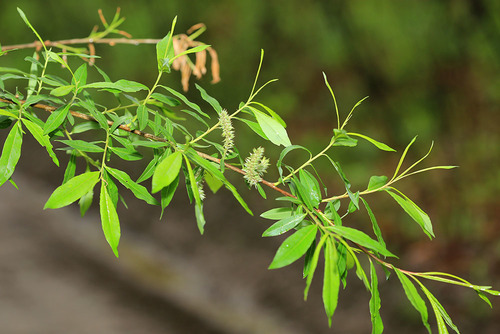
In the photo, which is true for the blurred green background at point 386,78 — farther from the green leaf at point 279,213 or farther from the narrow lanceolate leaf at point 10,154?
the narrow lanceolate leaf at point 10,154

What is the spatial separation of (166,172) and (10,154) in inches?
5.1

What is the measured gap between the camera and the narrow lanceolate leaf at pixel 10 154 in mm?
357

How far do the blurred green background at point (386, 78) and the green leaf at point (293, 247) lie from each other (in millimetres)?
1449

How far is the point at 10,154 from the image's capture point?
36 cm

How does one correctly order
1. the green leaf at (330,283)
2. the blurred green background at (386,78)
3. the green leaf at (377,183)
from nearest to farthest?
1. the green leaf at (330,283)
2. the green leaf at (377,183)
3. the blurred green background at (386,78)

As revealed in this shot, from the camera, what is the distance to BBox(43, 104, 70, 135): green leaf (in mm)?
366

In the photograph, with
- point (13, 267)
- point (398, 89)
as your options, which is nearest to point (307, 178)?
point (13, 267)

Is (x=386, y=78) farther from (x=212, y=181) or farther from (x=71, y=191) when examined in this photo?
(x=71, y=191)

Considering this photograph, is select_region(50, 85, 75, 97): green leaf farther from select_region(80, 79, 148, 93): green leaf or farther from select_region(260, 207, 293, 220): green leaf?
select_region(260, 207, 293, 220): green leaf

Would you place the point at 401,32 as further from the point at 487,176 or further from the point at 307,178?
the point at 307,178

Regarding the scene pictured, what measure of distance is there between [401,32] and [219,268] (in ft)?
5.06

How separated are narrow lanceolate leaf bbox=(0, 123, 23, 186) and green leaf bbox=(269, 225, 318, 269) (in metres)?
0.20

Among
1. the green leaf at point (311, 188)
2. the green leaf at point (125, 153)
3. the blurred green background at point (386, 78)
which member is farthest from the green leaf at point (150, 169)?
the blurred green background at point (386, 78)

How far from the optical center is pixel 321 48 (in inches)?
108
